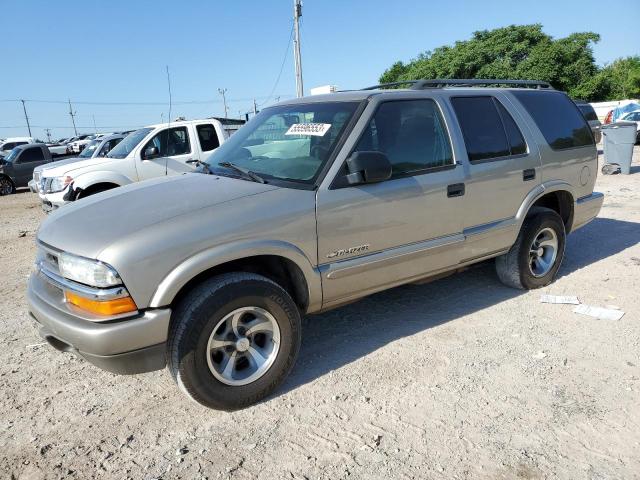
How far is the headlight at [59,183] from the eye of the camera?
8.38 m

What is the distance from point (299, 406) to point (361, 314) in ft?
4.74

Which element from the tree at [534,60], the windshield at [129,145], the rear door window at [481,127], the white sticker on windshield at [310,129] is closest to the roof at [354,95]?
the rear door window at [481,127]

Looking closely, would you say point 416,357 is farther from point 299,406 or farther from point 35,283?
point 35,283

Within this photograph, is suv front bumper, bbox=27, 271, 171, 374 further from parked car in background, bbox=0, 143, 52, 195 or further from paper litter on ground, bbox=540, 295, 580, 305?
parked car in background, bbox=0, 143, 52, 195

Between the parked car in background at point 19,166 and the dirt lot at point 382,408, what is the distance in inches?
596

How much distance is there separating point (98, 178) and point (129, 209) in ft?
20.2

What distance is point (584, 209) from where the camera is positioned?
5.12 meters

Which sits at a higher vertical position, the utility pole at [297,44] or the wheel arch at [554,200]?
the utility pole at [297,44]

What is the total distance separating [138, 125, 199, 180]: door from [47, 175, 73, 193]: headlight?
46.9 inches

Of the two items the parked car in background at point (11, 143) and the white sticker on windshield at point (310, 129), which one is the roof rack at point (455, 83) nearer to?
the white sticker on windshield at point (310, 129)

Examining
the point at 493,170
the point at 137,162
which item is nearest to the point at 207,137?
the point at 137,162

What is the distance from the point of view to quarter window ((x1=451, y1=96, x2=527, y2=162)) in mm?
4012

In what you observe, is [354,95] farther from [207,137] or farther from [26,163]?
[26,163]

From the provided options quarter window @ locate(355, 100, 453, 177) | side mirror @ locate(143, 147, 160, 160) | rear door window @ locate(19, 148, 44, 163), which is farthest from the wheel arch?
rear door window @ locate(19, 148, 44, 163)
